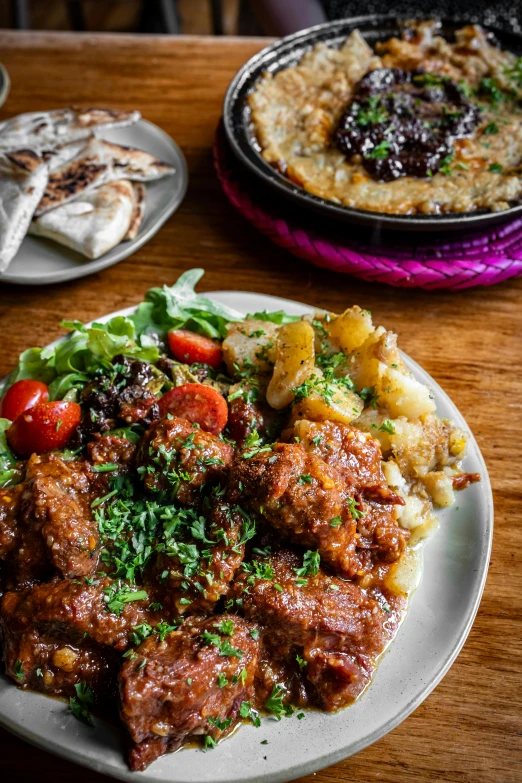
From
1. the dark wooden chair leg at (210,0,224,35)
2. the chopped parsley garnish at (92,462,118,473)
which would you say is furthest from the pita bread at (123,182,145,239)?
the dark wooden chair leg at (210,0,224,35)

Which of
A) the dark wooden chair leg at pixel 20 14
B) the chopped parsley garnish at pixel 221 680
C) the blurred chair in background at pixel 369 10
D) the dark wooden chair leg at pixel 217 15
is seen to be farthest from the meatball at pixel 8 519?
the dark wooden chair leg at pixel 217 15

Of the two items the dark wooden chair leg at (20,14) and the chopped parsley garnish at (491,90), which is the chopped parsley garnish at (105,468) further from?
the dark wooden chair leg at (20,14)

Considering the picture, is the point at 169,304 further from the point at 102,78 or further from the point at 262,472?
the point at 102,78

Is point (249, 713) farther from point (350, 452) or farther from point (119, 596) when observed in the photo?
point (350, 452)

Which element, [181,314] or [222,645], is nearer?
[222,645]

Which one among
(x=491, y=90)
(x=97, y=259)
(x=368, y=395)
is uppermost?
(x=491, y=90)

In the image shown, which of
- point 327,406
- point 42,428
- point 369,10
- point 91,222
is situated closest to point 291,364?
point 327,406

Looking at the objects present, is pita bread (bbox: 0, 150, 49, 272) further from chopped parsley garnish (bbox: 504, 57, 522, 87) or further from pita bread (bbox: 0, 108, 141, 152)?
chopped parsley garnish (bbox: 504, 57, 522, 87)
